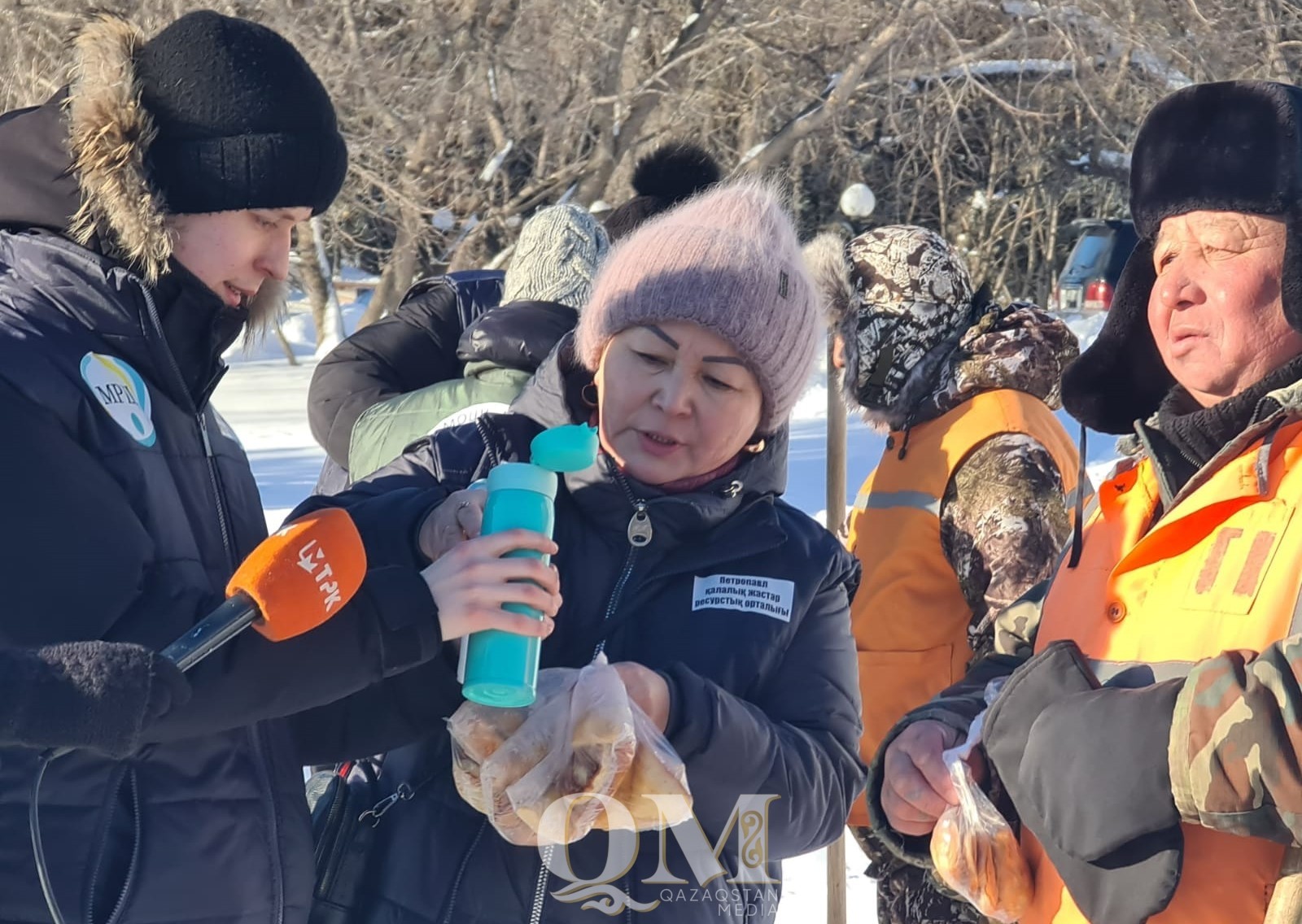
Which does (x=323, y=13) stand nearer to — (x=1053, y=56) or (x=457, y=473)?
(x=1053, y=56)

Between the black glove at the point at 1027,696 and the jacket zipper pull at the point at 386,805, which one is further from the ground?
the black glove at the point at 1027,696

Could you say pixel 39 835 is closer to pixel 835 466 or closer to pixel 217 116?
pixel 217 116

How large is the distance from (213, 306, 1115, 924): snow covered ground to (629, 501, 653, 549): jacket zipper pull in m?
0.62

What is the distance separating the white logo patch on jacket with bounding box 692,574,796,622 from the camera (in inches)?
80.7

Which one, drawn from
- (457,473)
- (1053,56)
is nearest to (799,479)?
(1053,56)

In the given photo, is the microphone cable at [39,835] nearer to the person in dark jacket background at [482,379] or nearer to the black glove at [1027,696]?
the black glove at [1027,696]

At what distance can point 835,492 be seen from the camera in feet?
13.7

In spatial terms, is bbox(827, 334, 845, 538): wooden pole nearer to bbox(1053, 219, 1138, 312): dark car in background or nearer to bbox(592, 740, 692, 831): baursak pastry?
bbox(592, 740, 692, 831): baursak pastry

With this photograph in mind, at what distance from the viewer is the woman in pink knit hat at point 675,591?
1.90 m

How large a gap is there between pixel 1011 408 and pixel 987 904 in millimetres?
1493

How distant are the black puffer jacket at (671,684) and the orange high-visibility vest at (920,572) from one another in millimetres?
976

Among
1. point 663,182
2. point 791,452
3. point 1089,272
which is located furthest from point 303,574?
point 1089,272

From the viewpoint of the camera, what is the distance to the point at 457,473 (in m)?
2.12

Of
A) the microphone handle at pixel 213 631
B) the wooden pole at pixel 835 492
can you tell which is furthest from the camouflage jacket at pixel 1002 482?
the microphone handle at pixel 213 631
